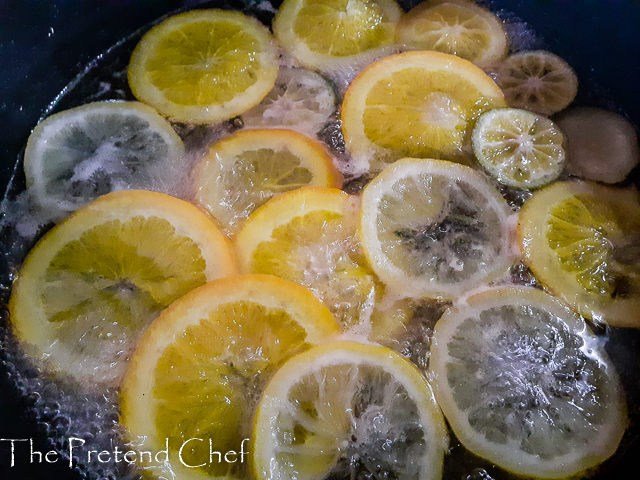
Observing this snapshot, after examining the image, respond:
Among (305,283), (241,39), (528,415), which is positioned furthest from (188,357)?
(241,39)

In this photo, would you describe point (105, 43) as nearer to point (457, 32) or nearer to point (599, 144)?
point (457, 32)

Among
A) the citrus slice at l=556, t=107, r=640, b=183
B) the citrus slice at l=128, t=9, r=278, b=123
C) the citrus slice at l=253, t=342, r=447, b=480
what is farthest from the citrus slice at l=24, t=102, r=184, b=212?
the citrus slice at l=556, t=107, r=640, b=183

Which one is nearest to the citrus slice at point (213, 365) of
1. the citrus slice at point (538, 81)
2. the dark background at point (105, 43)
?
the dark background at point (105, 43)

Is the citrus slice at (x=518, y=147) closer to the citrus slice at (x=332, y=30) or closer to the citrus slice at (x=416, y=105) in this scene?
the citrus slice at (x=416, y=105)

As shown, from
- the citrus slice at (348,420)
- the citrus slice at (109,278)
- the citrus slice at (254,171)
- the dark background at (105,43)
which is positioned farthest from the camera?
the dark background at (105,43)

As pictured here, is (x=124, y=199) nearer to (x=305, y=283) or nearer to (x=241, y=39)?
(x=305, y=283)

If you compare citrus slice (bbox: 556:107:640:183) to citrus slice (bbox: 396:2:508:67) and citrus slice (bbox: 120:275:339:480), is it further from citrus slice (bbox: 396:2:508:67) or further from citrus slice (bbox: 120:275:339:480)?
citrus slice (bbox: 120:275:339:480)
